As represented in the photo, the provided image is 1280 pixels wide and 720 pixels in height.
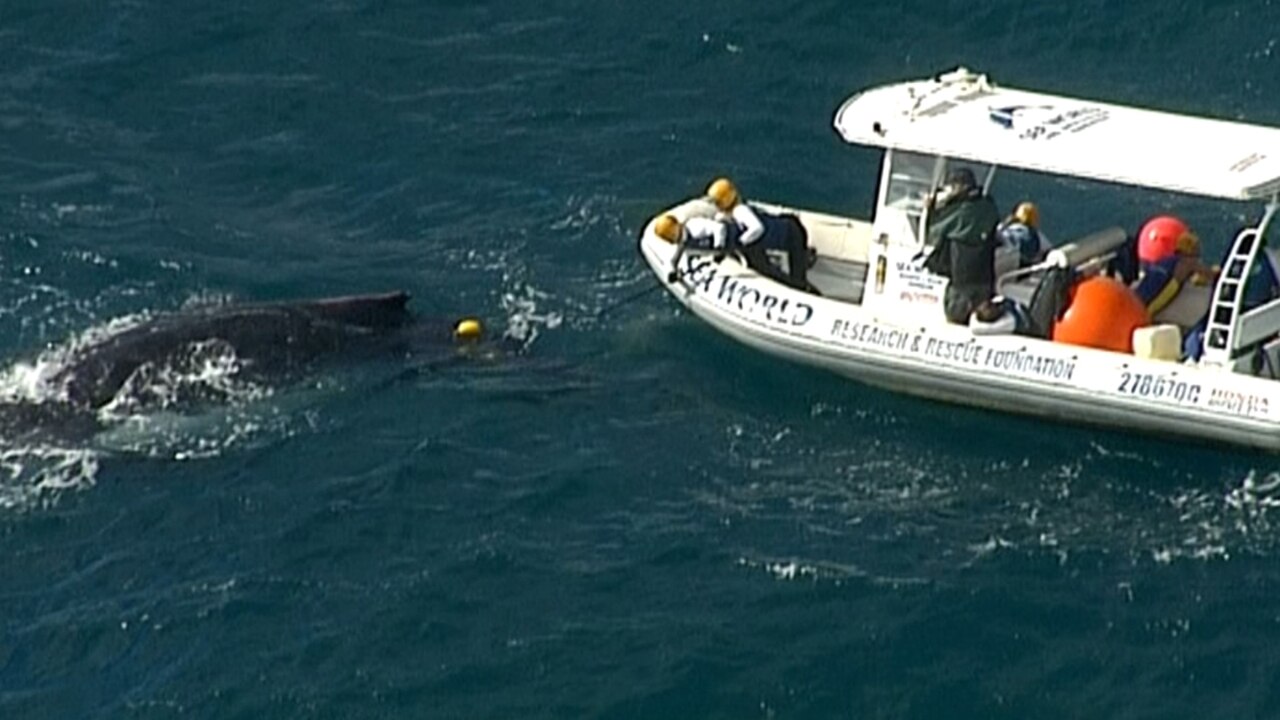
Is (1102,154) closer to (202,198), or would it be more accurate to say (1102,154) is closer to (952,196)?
(952,196)

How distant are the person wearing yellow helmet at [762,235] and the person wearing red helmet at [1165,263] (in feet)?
12.8

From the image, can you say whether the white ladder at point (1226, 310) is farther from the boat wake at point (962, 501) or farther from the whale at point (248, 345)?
the whale at point (248, 345)

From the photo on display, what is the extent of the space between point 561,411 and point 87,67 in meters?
11.7

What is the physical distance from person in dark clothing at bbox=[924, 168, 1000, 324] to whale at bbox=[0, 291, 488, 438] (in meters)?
5.15

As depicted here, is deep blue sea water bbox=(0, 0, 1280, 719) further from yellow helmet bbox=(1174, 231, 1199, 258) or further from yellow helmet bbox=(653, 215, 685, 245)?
yellow helmet bbox=(1174, 231, 1199, 258)

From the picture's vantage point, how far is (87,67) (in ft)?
136

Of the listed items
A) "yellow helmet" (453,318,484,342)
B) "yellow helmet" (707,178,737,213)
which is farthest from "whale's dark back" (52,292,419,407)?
"yellow helmet" (707,178,737,213)

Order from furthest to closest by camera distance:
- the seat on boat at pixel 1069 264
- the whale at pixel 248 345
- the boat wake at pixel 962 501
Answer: the seat on boat at pixel 1069 264, the whale at pixel 248 345, the boat wake at pixel 962 501

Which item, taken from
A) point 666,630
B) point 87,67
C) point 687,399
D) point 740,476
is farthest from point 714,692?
point 87,67

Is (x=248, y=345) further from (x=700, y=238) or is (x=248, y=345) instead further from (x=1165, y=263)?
(x=1165, y=263)

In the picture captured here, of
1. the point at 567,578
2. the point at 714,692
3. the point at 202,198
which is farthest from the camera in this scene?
the point at 202,198

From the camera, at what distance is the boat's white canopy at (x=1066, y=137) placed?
3152 centimetres

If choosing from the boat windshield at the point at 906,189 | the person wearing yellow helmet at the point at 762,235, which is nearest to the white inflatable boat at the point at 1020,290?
the boat windshield at the point at 906,189

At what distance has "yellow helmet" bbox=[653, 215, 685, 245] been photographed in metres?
35.0
